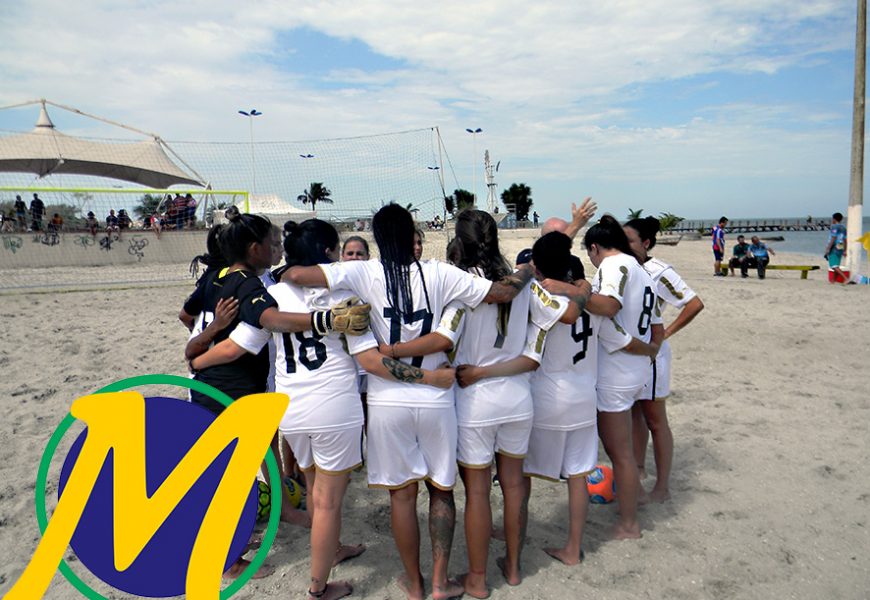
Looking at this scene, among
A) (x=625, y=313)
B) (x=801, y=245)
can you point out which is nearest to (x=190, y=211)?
(x=625, y=313)

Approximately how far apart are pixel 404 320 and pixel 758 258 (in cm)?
1573

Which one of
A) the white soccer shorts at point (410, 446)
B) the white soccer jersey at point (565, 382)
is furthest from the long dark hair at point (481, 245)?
the white soccer shorts at point (410, 446)

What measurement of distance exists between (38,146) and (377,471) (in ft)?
74.3

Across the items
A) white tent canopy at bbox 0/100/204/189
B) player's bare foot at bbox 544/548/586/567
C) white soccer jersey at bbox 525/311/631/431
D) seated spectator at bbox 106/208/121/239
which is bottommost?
player's bare foot at bbox 544/548/586/567

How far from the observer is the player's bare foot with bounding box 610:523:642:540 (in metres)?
3.59

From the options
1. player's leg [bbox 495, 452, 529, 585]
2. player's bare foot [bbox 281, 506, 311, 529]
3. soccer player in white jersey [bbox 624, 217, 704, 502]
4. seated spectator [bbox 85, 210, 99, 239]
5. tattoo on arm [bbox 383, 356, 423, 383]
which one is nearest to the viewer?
tattoo on arm [bbox 383, 356, 423, 383]

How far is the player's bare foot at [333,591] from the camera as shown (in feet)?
9.80

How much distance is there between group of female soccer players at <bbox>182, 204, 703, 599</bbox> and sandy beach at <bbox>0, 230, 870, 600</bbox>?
271mm

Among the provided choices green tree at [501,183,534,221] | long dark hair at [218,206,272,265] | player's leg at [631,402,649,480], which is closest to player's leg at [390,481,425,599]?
long dark hair at [218,206,272,265]

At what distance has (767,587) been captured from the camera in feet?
10.1

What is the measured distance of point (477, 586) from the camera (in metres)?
3.02

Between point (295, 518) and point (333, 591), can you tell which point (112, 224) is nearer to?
point (295, 518)

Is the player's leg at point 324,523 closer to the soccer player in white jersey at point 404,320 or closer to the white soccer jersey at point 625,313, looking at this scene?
the soccer player in white jersey at point 404,320

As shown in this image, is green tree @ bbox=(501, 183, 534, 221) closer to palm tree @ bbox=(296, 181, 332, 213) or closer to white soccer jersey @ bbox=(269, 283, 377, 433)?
palm tree @ bbox=(296, 181, 332, 213)
